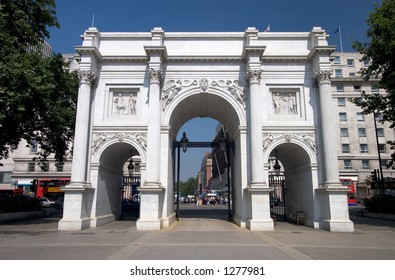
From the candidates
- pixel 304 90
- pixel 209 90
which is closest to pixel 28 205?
pixel 209 90

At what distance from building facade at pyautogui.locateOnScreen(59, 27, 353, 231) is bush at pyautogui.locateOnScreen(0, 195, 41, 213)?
8.94 metres

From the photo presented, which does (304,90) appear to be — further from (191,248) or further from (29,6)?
(29,6)

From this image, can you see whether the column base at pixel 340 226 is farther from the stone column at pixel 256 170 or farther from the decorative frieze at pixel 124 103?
the decorative frieze at pixel 124 103

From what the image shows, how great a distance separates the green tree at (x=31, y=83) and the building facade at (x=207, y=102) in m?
2.90

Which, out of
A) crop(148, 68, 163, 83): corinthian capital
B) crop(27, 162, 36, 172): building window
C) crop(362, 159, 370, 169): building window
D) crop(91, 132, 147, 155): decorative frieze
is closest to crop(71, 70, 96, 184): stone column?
crop(91, 132, 147, 155): decorative frieze

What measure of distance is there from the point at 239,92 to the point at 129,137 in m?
7.75

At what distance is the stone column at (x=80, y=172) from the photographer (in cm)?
1705

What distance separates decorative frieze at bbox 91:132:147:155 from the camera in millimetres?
19516

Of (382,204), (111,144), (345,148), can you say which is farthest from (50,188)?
(345,148)

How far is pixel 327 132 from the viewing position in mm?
18250

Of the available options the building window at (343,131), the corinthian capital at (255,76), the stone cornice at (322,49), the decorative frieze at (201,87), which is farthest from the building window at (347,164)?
the corinthian capital at (255,76)

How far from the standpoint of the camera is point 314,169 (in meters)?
Result: 18.9

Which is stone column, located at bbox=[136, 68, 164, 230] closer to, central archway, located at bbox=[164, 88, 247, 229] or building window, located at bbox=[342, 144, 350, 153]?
central archway, located at bbox=[164, 88, 247, 229]

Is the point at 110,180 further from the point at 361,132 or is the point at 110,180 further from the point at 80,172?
the point at 361,132
